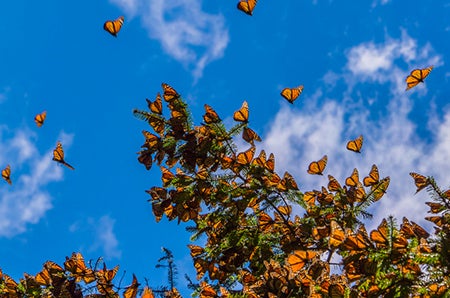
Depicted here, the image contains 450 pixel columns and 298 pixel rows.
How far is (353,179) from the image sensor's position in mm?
3670

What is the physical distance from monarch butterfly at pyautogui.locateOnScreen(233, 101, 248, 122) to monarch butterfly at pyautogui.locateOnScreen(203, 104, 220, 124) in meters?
0.16

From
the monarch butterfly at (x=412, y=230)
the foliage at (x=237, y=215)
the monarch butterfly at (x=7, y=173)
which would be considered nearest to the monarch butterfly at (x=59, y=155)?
the foliage at (x=237, y=215)

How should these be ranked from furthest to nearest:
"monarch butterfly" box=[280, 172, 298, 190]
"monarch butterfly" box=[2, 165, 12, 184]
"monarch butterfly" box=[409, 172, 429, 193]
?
"monarch butterfly" box=[2, 165, 12, 184] < "monarch butterfly" box=[280, 172, 298, 190] < "monarch butterfly" box=[409, 172, 429, 193]

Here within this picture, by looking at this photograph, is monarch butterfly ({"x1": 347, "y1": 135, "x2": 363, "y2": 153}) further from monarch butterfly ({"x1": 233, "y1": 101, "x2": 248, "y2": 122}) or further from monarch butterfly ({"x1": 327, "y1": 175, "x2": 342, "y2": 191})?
monarch butterfly ({"x1": 233, "y1": 101, "x2": 248, "y2": 122})

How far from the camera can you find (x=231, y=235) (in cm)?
377

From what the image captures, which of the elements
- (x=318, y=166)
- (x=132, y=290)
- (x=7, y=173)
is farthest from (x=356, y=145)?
(x=7, y=173)

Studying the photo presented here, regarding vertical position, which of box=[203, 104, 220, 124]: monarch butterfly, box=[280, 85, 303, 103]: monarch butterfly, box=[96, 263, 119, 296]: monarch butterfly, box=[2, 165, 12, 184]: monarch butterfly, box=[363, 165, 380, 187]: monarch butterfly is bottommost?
box=[96, 263, 119, 296]: monarch butterfly

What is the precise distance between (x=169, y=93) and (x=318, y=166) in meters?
1.54

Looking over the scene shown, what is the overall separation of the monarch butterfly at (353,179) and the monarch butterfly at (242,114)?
1.01 metres

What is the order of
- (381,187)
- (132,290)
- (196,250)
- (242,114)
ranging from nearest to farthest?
1. (132,290)
2. (242,114)
3. (381,187)
4. (196,250)

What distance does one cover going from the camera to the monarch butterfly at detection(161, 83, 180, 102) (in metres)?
3.42

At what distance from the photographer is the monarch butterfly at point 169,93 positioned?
11.2 feet

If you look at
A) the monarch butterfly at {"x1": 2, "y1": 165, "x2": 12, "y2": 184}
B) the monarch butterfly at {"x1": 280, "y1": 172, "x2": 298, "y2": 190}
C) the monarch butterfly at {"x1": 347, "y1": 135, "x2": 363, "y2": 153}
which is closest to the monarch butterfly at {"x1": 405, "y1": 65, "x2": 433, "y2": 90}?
the monarch butterfly at {"x1": 347, "y1": 135, "x2": 363, "y2": 153}

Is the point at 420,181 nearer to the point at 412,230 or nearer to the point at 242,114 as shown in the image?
the point at 412,230
